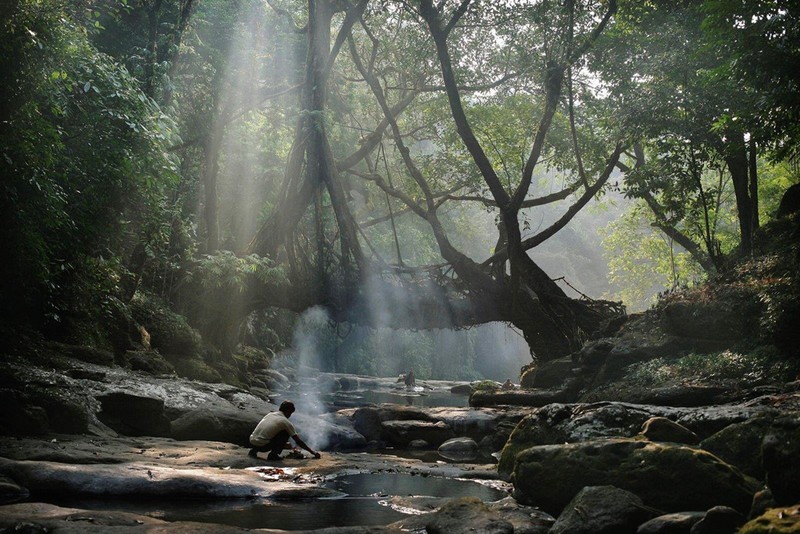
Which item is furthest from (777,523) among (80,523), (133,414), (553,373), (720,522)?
(553,373)

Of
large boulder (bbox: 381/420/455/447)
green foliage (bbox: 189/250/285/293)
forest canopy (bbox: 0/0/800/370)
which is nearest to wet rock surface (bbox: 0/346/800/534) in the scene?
large boulder (bbox: 381/420/455/447)

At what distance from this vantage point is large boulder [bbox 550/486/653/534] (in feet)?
16.8

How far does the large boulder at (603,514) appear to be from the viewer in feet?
16.8

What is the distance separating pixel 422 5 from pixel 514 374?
186 ft

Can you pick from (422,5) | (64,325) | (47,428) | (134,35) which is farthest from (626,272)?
(47,428)

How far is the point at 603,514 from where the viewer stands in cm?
524

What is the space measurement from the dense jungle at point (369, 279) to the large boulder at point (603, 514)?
0.03 metres

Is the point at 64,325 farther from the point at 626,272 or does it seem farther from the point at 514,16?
the point at 626,272

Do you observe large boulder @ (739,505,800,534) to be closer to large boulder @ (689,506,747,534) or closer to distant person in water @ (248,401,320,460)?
large boulder @ (689,506,747,534)

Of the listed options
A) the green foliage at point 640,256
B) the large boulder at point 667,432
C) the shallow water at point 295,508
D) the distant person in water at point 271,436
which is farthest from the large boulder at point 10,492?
the green foliage at point 640,256

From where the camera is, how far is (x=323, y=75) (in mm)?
17047

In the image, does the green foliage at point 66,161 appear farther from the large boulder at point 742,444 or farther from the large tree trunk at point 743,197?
the large tree trunk at point 743,197

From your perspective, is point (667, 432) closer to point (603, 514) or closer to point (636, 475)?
point (636, 475)

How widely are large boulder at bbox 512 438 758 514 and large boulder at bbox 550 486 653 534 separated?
1.63 ft
